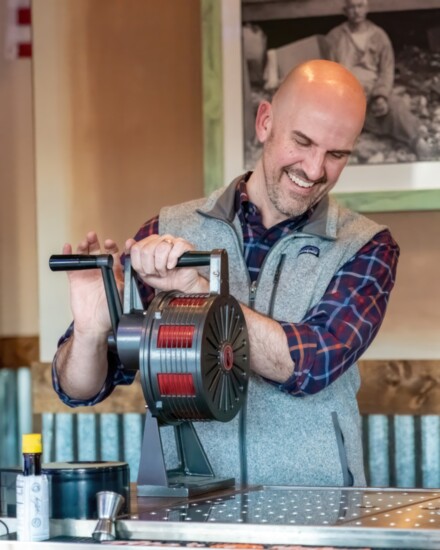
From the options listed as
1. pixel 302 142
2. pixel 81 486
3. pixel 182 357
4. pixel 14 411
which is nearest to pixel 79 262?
pixel 182 357

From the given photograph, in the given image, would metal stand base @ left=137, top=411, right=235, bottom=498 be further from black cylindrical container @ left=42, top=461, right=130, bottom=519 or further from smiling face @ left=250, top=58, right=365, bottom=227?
smiling face @ left=250, top=58, right=365, bottom=227

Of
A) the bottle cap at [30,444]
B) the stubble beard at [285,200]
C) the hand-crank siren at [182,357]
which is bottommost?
the bottle cap at [30,444]

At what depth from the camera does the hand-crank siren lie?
1.88 metres

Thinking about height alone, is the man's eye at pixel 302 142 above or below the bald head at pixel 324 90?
below

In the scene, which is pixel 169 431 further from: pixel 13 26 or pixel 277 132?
pixel 13 26

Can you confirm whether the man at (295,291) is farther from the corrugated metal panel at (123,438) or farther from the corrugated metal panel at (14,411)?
the corrugated metal panel at (14,411)

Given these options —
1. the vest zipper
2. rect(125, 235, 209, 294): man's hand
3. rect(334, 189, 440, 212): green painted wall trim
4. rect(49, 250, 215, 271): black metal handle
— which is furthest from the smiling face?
rect(334, 189, 440, 212): green painted wall trim

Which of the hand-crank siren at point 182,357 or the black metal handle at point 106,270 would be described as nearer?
the hand-crank siren at point 182,357

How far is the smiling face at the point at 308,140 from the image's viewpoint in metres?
2.49

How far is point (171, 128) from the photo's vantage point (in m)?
3.73

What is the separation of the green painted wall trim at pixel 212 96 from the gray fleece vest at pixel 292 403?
0.96 metres

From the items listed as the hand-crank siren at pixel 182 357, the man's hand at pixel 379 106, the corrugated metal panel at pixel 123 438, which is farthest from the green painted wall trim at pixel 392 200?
the hand-crank siren at pixel 182 357

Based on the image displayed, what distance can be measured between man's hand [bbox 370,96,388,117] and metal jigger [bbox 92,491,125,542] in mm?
2000

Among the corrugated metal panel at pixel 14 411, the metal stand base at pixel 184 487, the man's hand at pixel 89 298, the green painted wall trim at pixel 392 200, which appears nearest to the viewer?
the metal stand base at pixel 184 487
